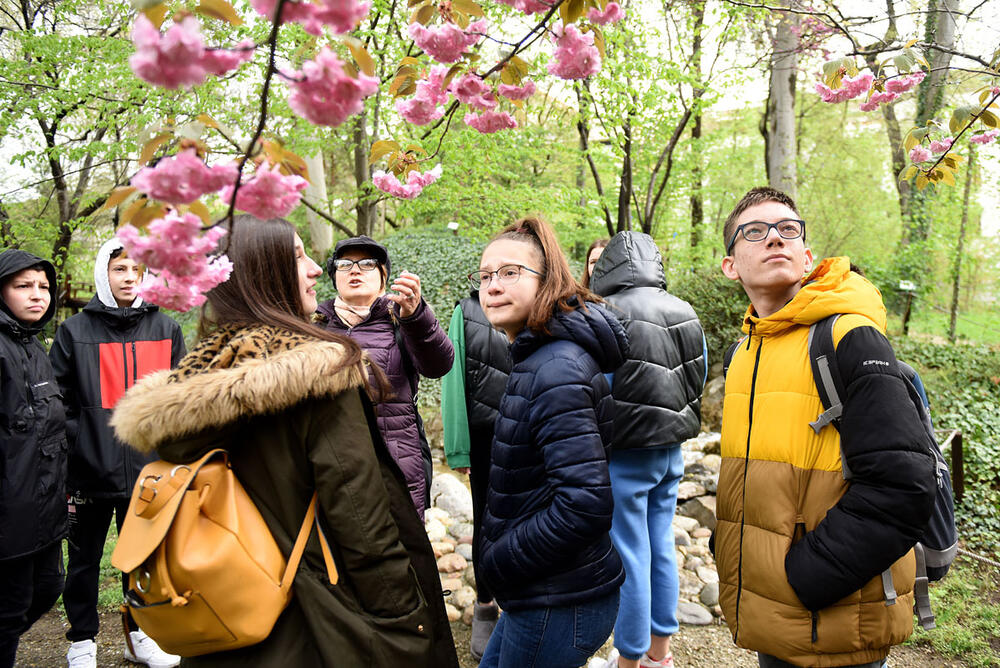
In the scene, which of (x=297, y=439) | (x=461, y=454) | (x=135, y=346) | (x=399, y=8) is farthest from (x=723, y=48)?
(x=297, y=439)

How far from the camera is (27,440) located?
2.74 m

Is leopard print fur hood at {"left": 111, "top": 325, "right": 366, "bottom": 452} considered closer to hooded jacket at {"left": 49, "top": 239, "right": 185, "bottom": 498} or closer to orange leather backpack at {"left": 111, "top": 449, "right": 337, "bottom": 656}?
orange leather backpack at {"left": 111, "top": 449, "right": 337, "bottom": 656}

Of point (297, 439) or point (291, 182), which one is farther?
point (297, 439)

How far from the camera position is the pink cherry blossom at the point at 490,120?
228 cm

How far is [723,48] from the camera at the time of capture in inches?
368

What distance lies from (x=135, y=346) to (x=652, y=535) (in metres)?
3.04

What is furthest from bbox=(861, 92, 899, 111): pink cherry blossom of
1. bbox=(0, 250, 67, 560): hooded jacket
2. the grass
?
bbox=(0, 250, 67, 560): hooded jacket

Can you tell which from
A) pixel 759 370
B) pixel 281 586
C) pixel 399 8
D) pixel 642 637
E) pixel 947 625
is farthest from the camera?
pixel 399 8

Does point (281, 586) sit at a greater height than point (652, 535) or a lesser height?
greater

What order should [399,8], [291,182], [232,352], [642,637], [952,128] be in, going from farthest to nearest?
[399,8] < [642,637] < [952,128] < [232,352] < [291,182]

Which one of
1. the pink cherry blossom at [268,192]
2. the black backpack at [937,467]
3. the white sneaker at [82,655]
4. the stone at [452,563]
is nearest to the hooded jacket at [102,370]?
the white sneaker at [82,655]

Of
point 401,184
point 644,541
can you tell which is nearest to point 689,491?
point 644,541

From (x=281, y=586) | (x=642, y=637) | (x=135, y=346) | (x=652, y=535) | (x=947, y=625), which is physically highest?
(x=135, y=346)

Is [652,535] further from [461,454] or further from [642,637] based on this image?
[461,454]
